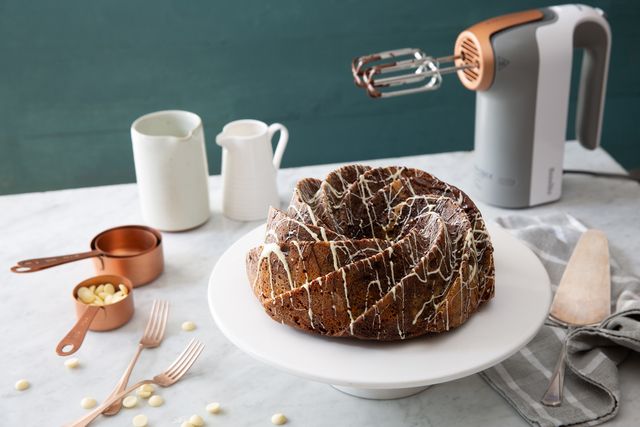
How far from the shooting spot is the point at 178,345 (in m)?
1.16

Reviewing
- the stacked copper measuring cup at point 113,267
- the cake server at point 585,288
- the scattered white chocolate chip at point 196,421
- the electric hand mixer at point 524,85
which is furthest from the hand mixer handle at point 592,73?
the scattered white chocolate chip at point 196,421

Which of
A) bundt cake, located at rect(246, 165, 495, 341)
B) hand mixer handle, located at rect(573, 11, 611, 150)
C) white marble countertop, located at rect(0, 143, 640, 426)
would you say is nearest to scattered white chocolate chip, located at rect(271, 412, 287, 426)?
white marble countertop, located at rect(0, 143, 640, 426)

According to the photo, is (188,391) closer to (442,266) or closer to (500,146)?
(442,266)

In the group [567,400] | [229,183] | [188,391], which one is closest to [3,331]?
[188,391]

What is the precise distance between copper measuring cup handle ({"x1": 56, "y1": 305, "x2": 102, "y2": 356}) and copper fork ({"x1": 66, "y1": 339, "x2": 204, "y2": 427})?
10cm

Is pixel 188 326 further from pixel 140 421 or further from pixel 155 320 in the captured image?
pixel 140 421

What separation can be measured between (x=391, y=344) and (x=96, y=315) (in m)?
0.46

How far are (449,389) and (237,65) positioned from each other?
1662 millimetres

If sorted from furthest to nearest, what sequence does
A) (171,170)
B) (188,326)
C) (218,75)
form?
(218,75) < (171,170) < (188,326)

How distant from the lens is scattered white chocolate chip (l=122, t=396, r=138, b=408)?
103cm

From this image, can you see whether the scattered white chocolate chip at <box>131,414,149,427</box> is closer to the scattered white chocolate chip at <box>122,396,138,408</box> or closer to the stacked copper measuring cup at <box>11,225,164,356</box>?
the scattered white chocolate chip at <box>122,396,138,408</box>

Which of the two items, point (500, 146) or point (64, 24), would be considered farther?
point (64, 24)

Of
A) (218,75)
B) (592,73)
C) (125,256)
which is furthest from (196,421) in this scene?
(218,75)

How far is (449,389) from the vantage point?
1.05 m
